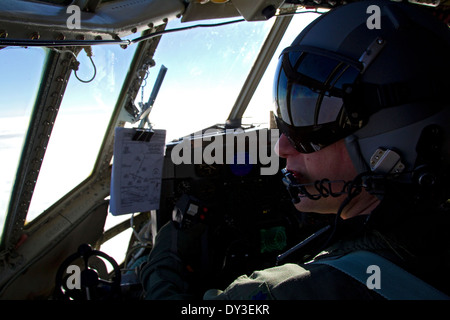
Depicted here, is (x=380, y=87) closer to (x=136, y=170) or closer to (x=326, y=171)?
(x=326, y=171)

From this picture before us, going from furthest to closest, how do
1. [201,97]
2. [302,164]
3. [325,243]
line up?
[201,97] → [302,164] → [325,243]

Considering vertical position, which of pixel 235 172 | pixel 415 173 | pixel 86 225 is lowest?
pixel 415 173

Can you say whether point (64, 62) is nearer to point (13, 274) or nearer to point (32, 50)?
point (32, 50)

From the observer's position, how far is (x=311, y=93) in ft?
2.50

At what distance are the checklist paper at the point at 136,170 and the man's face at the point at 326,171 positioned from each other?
78 cm

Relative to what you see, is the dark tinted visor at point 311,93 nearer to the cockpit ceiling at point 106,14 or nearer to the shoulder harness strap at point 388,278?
the shoulder harness strap at point 388,278

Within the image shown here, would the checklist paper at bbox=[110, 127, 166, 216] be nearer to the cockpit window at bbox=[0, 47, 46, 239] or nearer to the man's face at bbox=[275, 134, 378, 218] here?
the cockpit window at bbox=[0, 47, 46, 239]

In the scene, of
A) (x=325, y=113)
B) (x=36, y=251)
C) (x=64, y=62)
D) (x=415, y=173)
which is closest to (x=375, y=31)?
(x=325, y=113)

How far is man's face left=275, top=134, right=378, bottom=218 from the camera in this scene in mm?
793

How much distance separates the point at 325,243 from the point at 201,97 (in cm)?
215

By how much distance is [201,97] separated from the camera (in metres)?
2.73

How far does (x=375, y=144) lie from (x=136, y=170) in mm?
1098

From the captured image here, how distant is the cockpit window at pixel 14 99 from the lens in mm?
1373

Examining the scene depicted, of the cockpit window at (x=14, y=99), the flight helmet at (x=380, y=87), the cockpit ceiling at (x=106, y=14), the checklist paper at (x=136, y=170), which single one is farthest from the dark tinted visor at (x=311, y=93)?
the cockpit window at (x=14, y=99)
